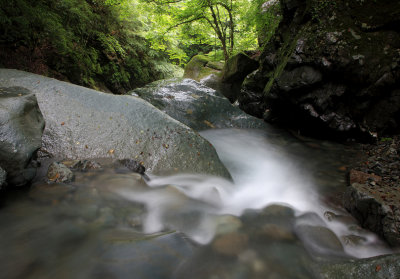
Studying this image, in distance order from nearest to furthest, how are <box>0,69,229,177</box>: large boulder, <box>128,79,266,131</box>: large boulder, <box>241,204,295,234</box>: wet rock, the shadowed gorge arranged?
the shadowed gorge, <box>241,204,295,234</box>: wet rock, <box>0,69,229,177</box>: large boulder, <box>128,79,266,131</box>: large boulder

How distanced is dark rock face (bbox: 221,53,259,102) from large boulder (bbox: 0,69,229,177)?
7064mm

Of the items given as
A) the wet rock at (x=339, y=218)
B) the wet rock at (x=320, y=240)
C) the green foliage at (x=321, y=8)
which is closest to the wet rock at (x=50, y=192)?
the wet rock at (x=320, y=240)

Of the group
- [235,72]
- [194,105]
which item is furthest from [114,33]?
[194,105]

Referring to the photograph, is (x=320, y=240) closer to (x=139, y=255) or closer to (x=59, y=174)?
(x=139, y=255)

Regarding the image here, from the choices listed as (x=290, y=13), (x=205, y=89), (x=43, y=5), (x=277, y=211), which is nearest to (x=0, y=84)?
(x=43, y=5)

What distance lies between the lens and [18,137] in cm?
215

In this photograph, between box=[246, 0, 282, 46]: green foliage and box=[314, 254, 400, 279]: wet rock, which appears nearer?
box=[314, 254, 400, 279]: wet rock

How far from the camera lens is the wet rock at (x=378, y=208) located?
2137 millimetres

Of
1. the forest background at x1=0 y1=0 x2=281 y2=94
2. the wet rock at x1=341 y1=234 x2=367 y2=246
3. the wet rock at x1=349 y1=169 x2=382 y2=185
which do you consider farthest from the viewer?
the forest background at x1=0 y1=0 x2=281 y2=94

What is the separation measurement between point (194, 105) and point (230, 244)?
5.40 metres

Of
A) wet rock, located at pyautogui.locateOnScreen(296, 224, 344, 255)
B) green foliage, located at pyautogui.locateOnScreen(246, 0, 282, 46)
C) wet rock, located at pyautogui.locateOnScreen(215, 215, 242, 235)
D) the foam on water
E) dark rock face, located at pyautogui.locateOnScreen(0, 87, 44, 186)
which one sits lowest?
the foam on water

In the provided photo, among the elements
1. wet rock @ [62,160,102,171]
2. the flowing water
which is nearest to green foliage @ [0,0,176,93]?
wet rock @ [62,160,102,171]

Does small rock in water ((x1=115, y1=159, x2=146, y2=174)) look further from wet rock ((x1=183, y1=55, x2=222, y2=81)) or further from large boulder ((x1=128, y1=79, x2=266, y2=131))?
wet rock ((x1=183, y1=55, x2=222, y2=81))

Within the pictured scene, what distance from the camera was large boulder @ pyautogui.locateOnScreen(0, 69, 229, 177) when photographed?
10.2 ft
